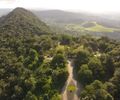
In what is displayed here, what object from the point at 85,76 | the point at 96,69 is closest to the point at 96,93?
the point at 85,76

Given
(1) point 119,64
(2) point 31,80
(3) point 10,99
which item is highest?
(1) point 119,64

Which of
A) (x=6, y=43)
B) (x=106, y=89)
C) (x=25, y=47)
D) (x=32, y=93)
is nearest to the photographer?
(x=106, y=89)

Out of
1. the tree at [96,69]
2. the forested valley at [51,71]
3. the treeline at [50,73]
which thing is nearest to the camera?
the treeline at [50,73]

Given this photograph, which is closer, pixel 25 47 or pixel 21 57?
pixel 21 57

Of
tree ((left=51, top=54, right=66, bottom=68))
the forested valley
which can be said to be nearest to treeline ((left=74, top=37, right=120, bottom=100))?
the forested valley

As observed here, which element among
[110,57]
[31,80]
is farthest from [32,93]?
[110,57]

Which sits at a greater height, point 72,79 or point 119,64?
point 119,64

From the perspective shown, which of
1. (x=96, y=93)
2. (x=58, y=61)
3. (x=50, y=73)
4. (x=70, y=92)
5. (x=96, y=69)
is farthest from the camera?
(x=58, y=61)

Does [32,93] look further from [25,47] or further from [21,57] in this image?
[25,47]

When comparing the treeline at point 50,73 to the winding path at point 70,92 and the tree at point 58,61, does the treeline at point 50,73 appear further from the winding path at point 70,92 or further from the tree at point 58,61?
the winding path at point 70,92

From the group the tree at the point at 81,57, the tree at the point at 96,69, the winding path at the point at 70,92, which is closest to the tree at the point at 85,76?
the winding path at the point at 70,92

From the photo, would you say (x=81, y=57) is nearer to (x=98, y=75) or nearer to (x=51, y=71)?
(x=98, y=75)
